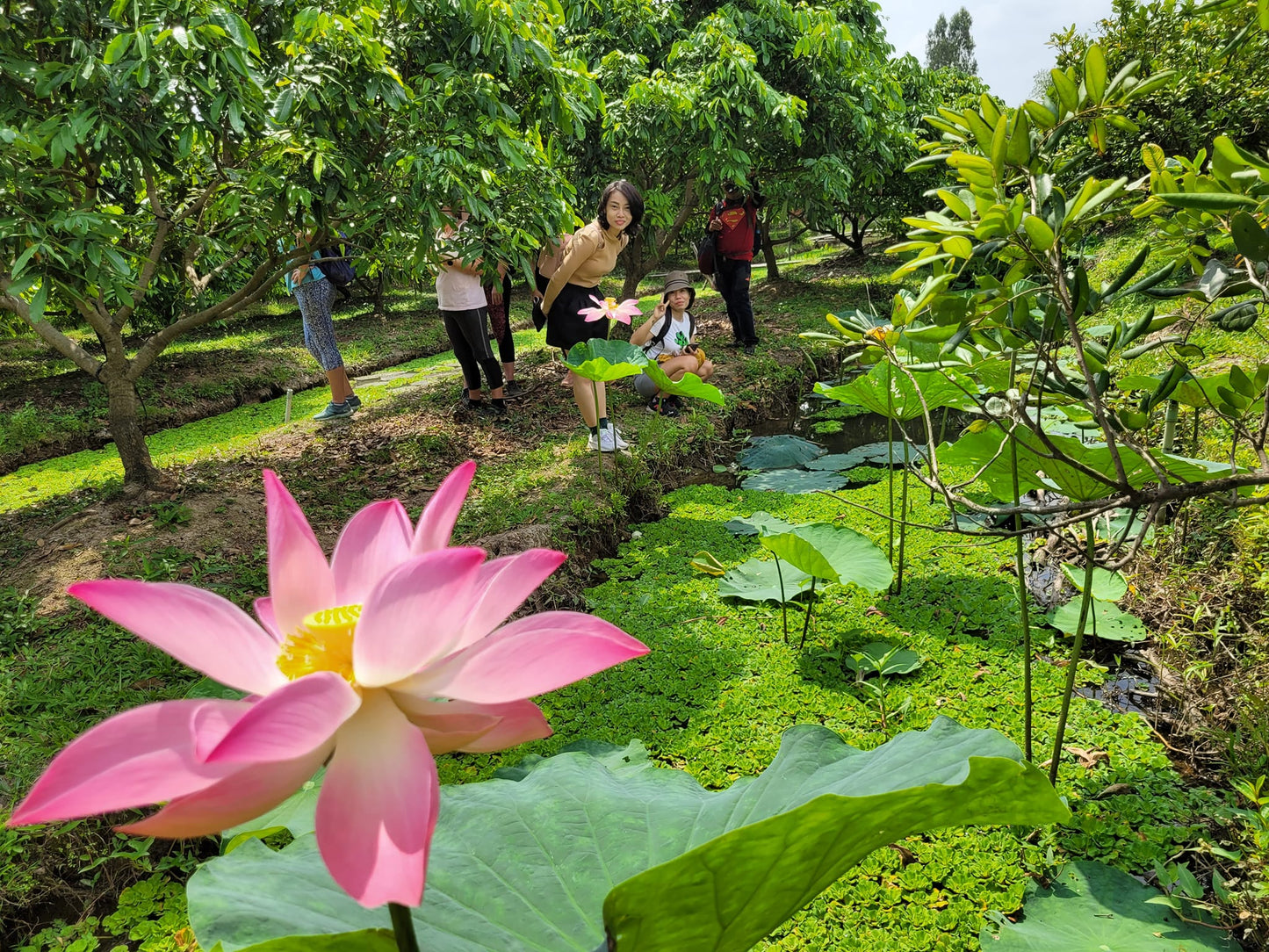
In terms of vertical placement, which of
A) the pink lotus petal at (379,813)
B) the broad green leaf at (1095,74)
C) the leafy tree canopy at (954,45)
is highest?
the leafy tree canopy at (954,45)

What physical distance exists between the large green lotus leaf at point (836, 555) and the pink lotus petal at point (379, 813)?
1795 millimetres

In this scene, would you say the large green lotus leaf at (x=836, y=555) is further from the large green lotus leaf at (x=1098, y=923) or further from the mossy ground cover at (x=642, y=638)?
the large green lotus leaf at (x=1098, y=923)

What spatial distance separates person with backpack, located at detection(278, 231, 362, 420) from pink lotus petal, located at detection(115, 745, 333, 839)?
14.2 feet

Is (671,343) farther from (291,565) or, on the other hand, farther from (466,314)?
(291,565)

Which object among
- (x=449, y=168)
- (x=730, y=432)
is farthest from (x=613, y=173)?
(x=449, y=168)

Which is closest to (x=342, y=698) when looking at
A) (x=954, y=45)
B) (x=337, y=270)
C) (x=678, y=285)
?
(x=678, y=285)

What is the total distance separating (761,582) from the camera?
2.64m

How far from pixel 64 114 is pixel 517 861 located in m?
2.48

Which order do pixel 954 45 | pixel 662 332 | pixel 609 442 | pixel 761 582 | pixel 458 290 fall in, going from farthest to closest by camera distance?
pixel 954 45, pixel 662 332, pixel 458 290, pixel 609 442, pixel 761 582

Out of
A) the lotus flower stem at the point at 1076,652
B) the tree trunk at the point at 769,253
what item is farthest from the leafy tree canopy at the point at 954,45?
the lotus flower stem at the point at 1076,652

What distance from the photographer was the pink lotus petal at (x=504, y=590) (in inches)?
15.8

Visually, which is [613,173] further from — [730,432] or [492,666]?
[492,666]

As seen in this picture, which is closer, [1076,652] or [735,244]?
[1076,652]

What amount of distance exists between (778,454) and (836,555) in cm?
180
